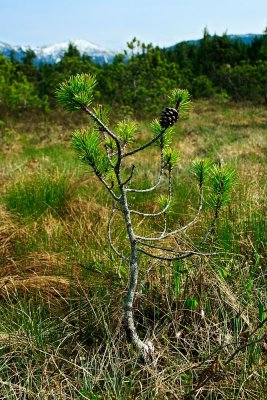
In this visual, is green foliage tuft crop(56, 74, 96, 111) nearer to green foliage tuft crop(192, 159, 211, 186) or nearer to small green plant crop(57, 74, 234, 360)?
small green plant crop(57, 74, 234, 360)

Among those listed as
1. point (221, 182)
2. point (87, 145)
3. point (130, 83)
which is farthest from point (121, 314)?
point (130, 83)

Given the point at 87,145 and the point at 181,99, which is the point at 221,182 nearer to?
the point at 181,99

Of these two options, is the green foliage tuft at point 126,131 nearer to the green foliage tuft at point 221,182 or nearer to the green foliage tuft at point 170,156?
the green foliage tuft at point 170,156

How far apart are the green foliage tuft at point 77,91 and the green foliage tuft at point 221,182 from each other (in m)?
0.74

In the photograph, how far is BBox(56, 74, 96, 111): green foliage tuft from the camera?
146cm

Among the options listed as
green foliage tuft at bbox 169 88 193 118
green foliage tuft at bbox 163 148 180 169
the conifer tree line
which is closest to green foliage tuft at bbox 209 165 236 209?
green foliage tuft at bbox 163 148 180 169

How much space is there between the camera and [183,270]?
2.22 meters

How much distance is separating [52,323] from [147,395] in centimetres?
73

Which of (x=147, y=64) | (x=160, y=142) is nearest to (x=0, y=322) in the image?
(x=160, y=142)

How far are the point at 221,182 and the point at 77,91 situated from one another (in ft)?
2.71

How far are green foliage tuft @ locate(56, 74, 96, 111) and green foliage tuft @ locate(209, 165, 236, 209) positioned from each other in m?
0.74

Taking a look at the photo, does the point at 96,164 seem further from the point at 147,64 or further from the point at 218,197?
the point at 147,64

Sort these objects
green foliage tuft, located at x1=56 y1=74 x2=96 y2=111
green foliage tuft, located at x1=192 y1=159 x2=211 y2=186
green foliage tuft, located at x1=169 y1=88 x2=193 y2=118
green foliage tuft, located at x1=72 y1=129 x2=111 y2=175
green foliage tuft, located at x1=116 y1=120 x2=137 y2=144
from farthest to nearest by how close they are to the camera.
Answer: green foliage tuft, located at x1=192 y1=159 x2=211 y2=186 < green foliage tuft, located at x1=116 y1=120 x2=137 y2=144 < green foliage tuft, located at x1=169 y1=88 x2=193 y2=118 < green foliage tuft, located at x1=72 y1=129 x2=111 y2=175 < green foliage tuft, located at x1=56 y1=74 x2=96 y2=111

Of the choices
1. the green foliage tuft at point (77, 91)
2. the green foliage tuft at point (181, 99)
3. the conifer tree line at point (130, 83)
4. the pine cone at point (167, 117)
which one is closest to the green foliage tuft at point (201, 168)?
the green foliage tuft at point (181, 99)
